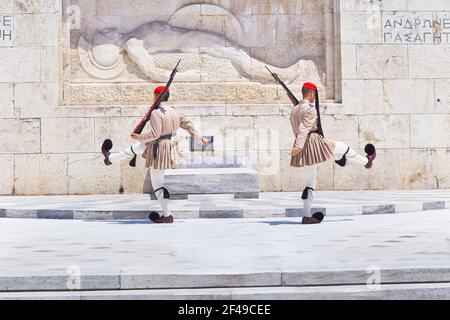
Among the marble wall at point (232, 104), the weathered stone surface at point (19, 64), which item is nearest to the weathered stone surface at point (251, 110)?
the marble wall at point (232, 104)

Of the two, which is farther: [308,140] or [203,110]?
[203,110]

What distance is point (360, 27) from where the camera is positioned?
1470cm

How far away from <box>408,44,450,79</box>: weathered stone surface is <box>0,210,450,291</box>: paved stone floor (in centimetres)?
535

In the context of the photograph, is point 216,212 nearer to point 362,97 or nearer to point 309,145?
point 309,145

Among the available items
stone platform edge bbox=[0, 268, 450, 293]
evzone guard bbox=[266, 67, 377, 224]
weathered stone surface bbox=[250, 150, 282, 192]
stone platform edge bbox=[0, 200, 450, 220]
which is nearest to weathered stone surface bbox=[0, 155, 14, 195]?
stone platform edge bbox=[0, 200, 450, 220]

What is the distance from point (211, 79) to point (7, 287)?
10.3 meters

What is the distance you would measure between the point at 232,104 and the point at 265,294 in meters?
10.00

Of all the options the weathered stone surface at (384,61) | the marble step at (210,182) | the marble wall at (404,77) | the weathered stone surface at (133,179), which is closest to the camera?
the marble step at (210,182)

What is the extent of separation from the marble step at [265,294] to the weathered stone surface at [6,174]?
384 inches

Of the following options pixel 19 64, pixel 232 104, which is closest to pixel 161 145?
pixel 232 104

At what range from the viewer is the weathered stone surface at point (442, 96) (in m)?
14.7

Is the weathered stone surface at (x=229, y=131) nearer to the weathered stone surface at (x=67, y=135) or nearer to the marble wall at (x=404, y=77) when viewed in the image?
the weathered stone surface at (x=67, y=135)

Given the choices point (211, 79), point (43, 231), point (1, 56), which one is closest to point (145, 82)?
point (211, 79)
